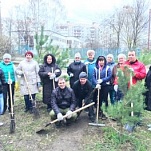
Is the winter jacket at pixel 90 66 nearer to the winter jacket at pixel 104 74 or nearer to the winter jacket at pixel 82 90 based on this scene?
the winter jacket at pixel 104 74

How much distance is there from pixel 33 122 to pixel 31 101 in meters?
0.60

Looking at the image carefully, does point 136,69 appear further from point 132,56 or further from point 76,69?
point 76,69

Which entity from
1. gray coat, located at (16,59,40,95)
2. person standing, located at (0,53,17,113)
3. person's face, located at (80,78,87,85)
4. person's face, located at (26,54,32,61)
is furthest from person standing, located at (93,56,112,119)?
person standing, located at (0,53,17,113)

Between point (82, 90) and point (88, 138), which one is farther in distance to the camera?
point (82, 90)

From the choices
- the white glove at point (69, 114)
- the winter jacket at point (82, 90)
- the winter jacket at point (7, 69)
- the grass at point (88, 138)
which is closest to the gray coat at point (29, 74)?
the winter jacket at point (7, 69)

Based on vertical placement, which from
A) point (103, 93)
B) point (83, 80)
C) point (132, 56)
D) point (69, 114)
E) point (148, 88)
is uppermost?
point (132, 56)

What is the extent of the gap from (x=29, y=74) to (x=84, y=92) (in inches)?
52.3

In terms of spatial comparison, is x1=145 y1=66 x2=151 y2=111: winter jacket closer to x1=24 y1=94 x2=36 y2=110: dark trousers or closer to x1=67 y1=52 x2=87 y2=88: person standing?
x1=67 y1=52 x2=87 y2=88: person standing

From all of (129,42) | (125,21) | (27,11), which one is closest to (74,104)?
(129,42)

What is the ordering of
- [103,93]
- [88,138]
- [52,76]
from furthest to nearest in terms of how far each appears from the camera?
[52,76], [103,93], [88,138]

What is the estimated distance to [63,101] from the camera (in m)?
4.64

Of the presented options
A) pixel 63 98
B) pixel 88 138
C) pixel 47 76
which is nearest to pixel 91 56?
pixel 47 76

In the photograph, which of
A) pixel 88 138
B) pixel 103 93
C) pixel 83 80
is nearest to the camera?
pixel 88 138

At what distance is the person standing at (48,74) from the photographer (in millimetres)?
5141
